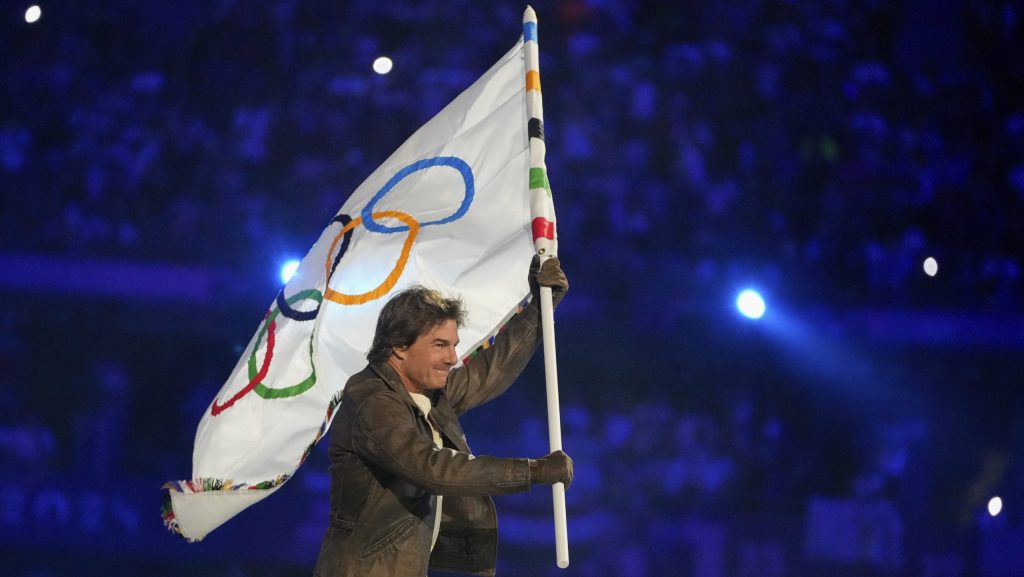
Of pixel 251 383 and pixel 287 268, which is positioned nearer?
pixel 251 383

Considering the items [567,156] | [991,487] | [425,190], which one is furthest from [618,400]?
[425,190]

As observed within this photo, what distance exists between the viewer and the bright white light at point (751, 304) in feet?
17.9

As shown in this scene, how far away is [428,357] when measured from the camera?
2342mm

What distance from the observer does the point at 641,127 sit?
5504mm

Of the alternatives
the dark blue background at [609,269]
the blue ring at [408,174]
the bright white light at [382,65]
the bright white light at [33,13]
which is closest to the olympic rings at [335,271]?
the blue ring at [408,174]

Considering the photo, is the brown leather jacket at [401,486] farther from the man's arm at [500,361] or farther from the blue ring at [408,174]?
the blue ring at [408,174]

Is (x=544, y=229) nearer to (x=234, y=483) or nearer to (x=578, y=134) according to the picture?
(x=234, y=483)

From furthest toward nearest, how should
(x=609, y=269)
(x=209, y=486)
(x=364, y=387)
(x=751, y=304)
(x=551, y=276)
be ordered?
(x=751, y=304) < (x=609, y=269) < (x=209, y=486) < (x=551, y=276) < (x=364, y=387)

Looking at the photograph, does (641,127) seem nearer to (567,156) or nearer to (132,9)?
(567,156)

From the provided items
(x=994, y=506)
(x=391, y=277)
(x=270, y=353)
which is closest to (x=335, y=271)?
(x=391, y=277)

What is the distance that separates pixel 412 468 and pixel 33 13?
15.3 feet

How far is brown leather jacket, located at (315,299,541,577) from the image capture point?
83.9 inches

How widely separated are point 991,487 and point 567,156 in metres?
3.04

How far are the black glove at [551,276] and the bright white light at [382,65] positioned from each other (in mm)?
3083
